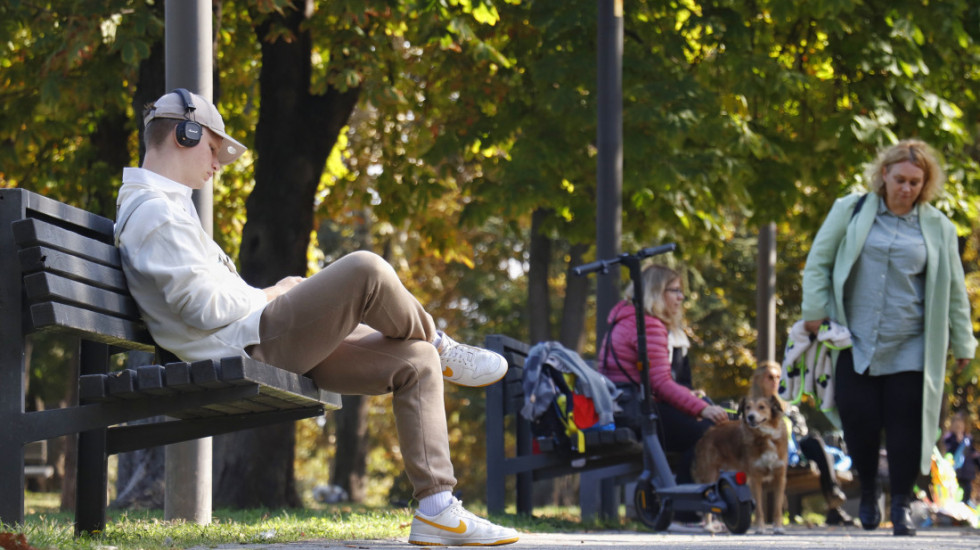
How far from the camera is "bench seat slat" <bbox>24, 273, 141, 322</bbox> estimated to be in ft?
13.7

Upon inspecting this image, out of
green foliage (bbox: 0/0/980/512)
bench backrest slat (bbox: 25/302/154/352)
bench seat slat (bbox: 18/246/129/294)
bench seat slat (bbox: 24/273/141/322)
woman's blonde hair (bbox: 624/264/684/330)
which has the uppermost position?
green foliage (bbox: 0/0/980/512)

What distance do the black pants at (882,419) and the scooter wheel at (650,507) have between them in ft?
3.87

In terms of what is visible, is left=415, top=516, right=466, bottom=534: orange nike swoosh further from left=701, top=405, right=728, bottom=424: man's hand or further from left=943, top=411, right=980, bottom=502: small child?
left=943, top=411, right=980, bottom=502: small child

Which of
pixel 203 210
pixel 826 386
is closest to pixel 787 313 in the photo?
pixel 826 386

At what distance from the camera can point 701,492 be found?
7781mm

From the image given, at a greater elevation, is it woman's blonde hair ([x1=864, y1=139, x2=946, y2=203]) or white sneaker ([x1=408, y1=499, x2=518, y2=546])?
woman's blonde hair ([x1=864, y1=139, x2=946, y2=203])

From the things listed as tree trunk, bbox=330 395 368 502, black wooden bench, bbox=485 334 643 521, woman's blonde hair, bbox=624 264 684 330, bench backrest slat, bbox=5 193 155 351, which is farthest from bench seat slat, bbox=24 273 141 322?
tree trunk, bbox=330 395 368 502

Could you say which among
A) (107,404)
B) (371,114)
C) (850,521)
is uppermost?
(371,114)

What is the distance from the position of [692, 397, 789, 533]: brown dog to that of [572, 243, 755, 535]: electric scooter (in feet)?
2.54

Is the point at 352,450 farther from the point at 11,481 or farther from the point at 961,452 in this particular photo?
the point at 11,481

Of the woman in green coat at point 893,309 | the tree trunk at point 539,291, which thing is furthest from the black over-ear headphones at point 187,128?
the tree trunk at point 539,291

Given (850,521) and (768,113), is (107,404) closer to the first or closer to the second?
(850,521)

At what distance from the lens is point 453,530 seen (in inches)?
190

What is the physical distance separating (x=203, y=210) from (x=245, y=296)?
202cm
